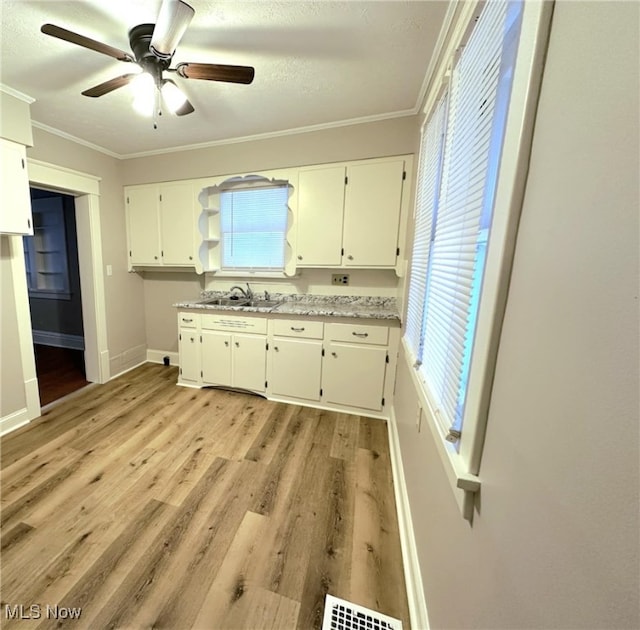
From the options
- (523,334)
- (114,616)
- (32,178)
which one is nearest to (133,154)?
(32,178)

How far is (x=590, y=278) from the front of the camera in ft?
1.33

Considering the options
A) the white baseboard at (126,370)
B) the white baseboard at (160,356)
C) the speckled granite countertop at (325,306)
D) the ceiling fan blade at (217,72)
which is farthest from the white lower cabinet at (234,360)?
the ceiling fan blade at (217,72)

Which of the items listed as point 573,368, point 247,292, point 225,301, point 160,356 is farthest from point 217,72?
point 160,356

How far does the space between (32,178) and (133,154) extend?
40.5 inches

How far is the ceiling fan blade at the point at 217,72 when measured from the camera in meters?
1.38

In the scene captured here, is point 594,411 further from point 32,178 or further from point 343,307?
point 32,178

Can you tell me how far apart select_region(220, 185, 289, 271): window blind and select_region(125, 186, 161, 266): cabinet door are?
73cm

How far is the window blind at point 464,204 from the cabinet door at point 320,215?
1274 mm

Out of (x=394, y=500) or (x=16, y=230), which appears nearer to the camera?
(x=394, y=500)

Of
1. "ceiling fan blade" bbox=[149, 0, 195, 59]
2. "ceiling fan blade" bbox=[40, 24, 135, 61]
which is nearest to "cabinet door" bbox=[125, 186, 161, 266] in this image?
"ceiling fan blade" bbox=[40, 24, 135, 61]

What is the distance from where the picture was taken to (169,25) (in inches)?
46.3

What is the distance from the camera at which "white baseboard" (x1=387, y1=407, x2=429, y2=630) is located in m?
1.07

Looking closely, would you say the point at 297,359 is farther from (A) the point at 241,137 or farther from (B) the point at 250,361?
(A) the point at 241,137

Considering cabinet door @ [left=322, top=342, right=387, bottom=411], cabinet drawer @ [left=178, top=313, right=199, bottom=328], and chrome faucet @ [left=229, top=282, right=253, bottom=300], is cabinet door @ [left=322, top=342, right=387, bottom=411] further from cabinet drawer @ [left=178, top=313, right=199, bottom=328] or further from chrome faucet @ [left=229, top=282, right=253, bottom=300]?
cabinet drawer @ [left=178, top=313, right=199, bottom=328]
